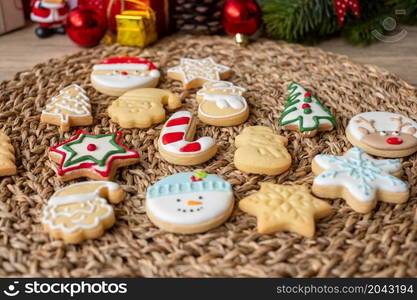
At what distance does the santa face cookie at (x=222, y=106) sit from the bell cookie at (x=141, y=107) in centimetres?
7

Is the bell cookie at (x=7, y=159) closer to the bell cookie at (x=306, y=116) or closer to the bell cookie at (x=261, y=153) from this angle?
the bell cookie at (x=261, y=153)

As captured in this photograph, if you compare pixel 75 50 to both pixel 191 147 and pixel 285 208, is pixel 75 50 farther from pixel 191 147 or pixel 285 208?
pixel 285 208

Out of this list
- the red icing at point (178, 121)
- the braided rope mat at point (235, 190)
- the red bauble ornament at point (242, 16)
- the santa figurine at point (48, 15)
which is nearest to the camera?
the braided rope mat at point (235, 190)

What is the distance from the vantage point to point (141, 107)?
1.12m

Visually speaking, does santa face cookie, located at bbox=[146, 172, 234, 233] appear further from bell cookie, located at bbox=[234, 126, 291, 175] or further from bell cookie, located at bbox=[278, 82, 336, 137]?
bell cookie, located at bbox=[278, 82, 336, 137]

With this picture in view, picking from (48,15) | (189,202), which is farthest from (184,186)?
(48,15)

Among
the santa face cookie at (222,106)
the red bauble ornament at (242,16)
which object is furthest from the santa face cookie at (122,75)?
the red bauble ornament at (242,16)

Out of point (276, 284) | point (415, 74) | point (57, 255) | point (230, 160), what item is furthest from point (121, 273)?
point (415, 74)

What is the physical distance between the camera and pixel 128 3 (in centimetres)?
140

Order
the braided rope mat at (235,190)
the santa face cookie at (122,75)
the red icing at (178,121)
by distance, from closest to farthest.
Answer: the braided rope mat at (235,190)
the red icing at (178,121)
the santa face cookie at (122,75)

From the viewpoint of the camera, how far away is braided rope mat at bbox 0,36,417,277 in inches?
32.0

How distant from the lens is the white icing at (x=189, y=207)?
0.86 m

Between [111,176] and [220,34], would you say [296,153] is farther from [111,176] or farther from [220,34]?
[220,34]

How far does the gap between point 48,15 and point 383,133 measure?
0.98 m
